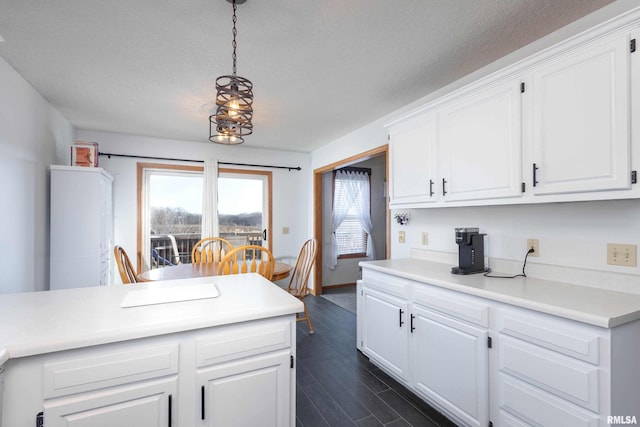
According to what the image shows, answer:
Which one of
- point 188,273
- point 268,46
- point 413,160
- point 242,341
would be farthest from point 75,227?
point 413,160

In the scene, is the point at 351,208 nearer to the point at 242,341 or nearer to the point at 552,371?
the point at 552,371

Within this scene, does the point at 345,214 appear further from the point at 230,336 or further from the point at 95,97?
the point at 230,336

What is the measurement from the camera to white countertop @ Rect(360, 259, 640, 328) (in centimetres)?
122

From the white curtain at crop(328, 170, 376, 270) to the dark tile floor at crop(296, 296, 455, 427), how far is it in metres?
2.15

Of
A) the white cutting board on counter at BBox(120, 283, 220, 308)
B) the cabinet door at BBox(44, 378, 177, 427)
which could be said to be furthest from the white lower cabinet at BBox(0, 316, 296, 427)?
the white cutting board on counter at BBox(120, 283, 220, 308)

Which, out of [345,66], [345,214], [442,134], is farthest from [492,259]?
[345,214]

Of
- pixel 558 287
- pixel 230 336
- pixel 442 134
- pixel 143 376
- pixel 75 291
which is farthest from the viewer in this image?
pixel 442 134

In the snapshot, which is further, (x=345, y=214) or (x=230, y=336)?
(x=345, y=214)

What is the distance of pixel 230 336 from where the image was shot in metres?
1.23

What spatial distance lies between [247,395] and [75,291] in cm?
103

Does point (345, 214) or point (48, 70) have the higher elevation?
point (48, 70)

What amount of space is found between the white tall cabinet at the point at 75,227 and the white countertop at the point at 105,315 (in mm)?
1830

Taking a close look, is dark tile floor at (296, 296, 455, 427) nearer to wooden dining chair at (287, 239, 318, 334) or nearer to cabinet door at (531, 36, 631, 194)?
wooden dining chair at (287, 239, 318, 334)

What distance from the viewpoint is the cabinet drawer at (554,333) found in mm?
1215
